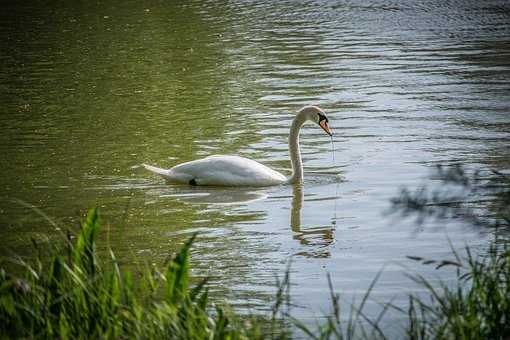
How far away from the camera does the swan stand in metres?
11.4

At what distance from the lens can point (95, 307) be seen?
5.21 metres

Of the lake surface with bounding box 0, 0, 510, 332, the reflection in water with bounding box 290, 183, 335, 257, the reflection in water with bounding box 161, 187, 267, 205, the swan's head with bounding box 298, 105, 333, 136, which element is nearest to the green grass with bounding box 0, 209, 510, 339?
the lake surface with bounding box 0, 0, 510, 332

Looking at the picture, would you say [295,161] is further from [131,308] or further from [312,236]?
[131,308]

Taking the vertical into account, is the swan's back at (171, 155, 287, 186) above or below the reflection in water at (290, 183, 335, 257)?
above

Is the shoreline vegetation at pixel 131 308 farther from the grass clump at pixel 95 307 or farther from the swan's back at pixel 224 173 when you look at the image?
the swan's back at pixel 224 173

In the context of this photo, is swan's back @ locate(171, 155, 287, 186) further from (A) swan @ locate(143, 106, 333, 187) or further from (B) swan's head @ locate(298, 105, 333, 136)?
(B) swan's head @ locate(298, 105, 333, 136)

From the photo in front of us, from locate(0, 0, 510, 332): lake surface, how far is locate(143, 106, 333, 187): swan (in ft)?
0.37

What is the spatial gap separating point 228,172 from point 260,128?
2.88 m

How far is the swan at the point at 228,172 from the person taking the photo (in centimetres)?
1139

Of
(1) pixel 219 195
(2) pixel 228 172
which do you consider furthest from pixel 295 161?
(1) pixel 219 195

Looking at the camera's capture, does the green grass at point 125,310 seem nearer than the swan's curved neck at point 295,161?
Yes

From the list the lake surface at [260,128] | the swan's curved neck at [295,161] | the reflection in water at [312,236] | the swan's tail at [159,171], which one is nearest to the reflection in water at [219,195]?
the lake surface at [260,128]

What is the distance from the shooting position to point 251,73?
18.7 meters

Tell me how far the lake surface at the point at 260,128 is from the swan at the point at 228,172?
112 millimetres
